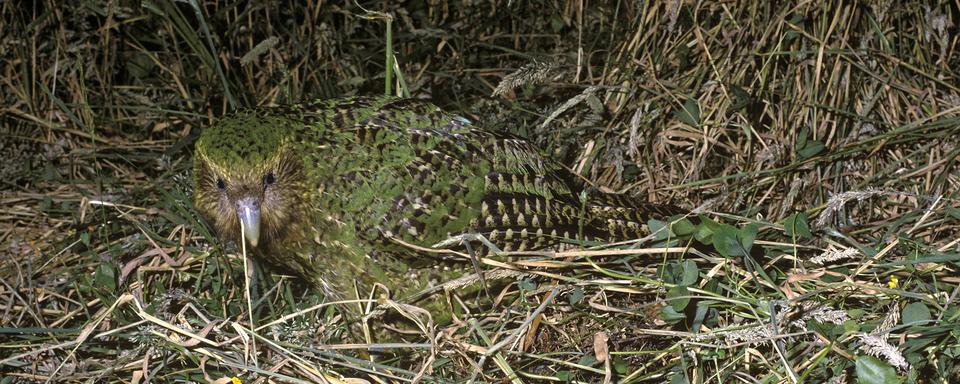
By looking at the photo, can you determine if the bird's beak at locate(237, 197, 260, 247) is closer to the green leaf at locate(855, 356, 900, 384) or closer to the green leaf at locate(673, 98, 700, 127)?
the green leaf at locate(673, 98, 700, 127)

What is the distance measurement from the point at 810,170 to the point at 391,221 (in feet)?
5.01

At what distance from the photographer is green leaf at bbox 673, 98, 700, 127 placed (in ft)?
11.0

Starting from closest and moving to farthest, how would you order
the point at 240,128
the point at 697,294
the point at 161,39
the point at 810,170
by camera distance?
the point at 697,294, the point at 240,128, the point at 810,170, the point at 161,39

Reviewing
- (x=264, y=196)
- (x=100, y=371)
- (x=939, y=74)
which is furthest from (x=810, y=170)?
(x=100, y=371)

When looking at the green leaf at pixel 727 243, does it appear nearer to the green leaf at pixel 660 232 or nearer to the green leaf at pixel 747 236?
the green leaf at pixel 747 236

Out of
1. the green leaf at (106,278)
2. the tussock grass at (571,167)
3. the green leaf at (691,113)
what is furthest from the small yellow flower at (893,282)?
the green leaf at (106,278)

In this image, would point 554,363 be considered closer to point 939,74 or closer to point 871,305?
point 871,305

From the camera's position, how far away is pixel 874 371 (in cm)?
219

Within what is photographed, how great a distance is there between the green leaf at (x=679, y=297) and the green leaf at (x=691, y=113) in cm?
105

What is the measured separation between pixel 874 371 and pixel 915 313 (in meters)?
0.25

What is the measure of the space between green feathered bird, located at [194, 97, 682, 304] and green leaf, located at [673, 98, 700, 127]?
0.54m

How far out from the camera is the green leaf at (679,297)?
242 cm

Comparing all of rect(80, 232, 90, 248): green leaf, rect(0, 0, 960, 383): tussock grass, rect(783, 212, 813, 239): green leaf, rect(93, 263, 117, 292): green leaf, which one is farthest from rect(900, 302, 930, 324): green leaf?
rect(80, 232, 90, 248): green leaf

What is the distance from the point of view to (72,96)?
3957 millimetres
